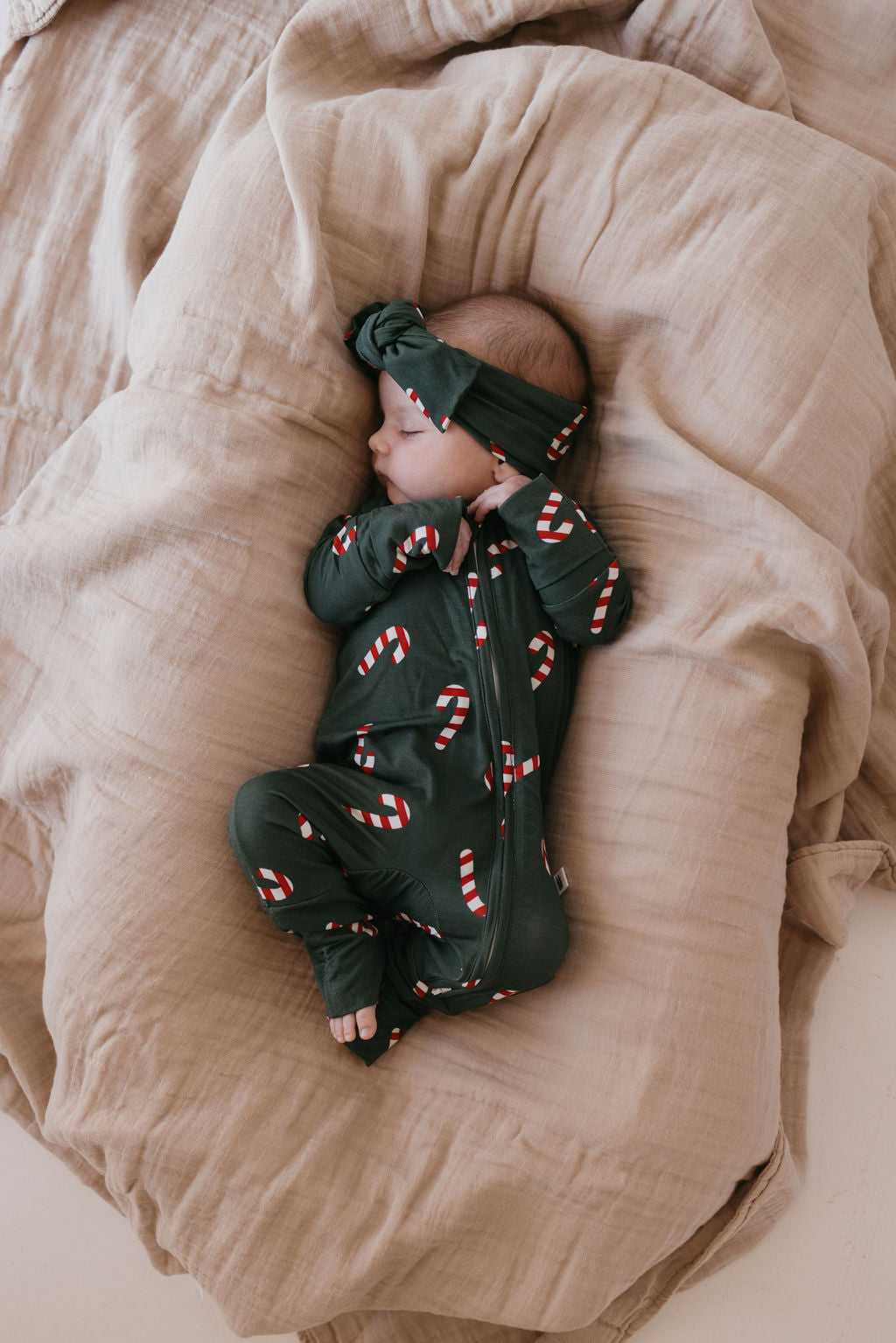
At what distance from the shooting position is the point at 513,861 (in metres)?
1.23

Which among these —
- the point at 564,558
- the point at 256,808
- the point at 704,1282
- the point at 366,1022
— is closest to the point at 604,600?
the point at 564,558

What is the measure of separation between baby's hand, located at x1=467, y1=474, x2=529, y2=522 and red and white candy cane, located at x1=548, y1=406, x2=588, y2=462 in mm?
78

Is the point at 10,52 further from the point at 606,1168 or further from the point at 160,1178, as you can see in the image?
the point at 606,1168

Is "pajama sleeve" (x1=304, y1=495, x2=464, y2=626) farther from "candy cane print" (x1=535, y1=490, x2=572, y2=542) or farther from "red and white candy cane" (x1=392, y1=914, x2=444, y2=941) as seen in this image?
"red and white candy cane" (x1=392, y1=914, x2=444, y2=941)

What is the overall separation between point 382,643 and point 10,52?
1.27 m

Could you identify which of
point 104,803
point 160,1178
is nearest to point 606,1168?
point 160,1178

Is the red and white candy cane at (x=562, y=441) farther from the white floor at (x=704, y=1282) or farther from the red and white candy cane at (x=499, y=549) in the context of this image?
the white floor at (x=704, y=1282)

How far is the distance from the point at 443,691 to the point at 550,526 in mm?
274

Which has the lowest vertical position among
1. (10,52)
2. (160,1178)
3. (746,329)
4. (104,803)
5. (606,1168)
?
(606,1168)

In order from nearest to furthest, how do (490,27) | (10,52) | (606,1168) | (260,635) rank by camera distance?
(606,1168) → (260,635) → (490,27) → (10,52)

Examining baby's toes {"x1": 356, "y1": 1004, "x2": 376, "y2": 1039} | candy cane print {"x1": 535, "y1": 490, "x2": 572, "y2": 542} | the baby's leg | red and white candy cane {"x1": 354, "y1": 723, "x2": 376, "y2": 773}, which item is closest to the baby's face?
candy cane print {"x1": 535, "y1": 490, "x2": 572, "y2": 542}

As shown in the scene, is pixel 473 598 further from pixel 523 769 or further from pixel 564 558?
pixel 523 769

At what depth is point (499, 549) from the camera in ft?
4.27

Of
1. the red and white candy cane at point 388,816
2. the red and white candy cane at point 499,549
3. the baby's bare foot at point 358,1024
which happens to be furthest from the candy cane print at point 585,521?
the baby's bare foot at point 358,1024
